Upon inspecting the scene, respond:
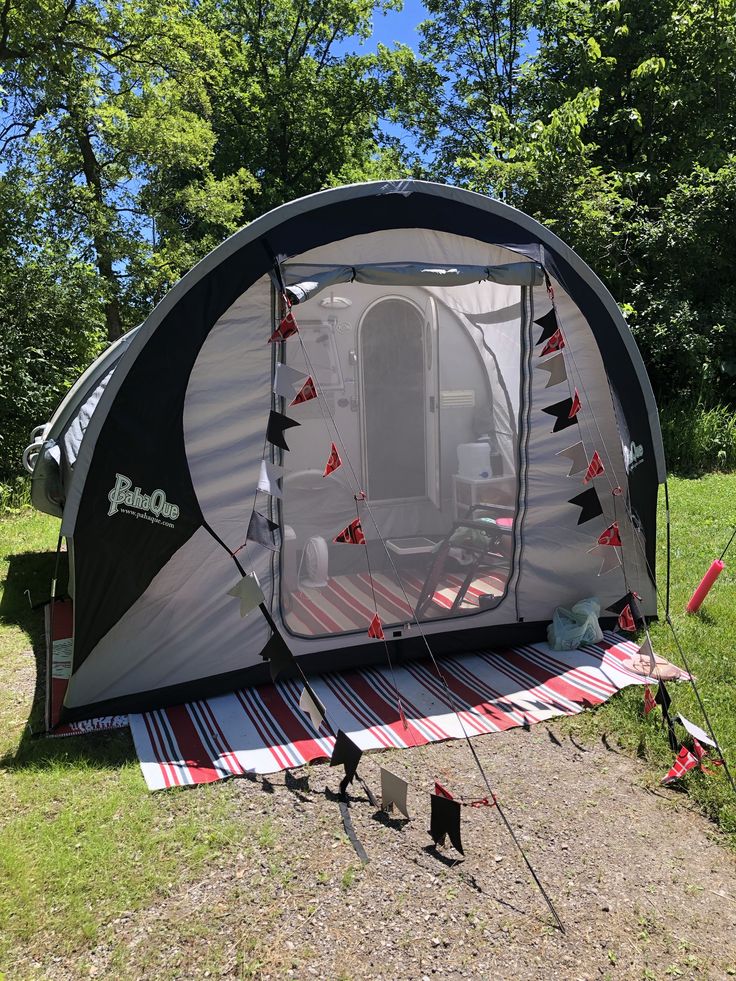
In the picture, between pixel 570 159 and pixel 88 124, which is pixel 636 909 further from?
pixel 88 124

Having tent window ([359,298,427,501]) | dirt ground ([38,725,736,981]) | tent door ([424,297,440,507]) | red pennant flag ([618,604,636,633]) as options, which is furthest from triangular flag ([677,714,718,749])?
tent window ([359,298,427,501])

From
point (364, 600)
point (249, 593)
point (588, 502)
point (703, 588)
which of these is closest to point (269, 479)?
point (249, 593)

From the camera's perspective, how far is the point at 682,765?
2971 mm

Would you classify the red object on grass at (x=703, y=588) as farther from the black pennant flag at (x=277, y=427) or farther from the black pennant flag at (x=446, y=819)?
the black pennant flag at (x=277, y=427)

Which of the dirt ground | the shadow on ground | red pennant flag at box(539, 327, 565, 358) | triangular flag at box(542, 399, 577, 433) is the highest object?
red pennant flag at box(539, 327, 565, 358)

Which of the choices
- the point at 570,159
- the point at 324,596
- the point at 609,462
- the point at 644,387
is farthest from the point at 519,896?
the point at 570,159

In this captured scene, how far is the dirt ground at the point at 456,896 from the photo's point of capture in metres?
2.14

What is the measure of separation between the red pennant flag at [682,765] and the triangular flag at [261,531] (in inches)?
73.8

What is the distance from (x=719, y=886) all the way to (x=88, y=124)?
41.9ft

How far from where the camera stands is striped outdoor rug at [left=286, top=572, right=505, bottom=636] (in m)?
3.90

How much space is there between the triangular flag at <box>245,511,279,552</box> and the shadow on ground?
1104 millimetres

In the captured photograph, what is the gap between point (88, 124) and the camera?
11.5 m

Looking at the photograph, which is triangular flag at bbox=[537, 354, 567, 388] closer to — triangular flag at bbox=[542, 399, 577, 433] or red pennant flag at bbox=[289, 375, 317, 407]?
triangular flag at bbox=[542, 399, 577, 433]

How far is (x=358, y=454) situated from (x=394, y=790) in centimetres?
206
